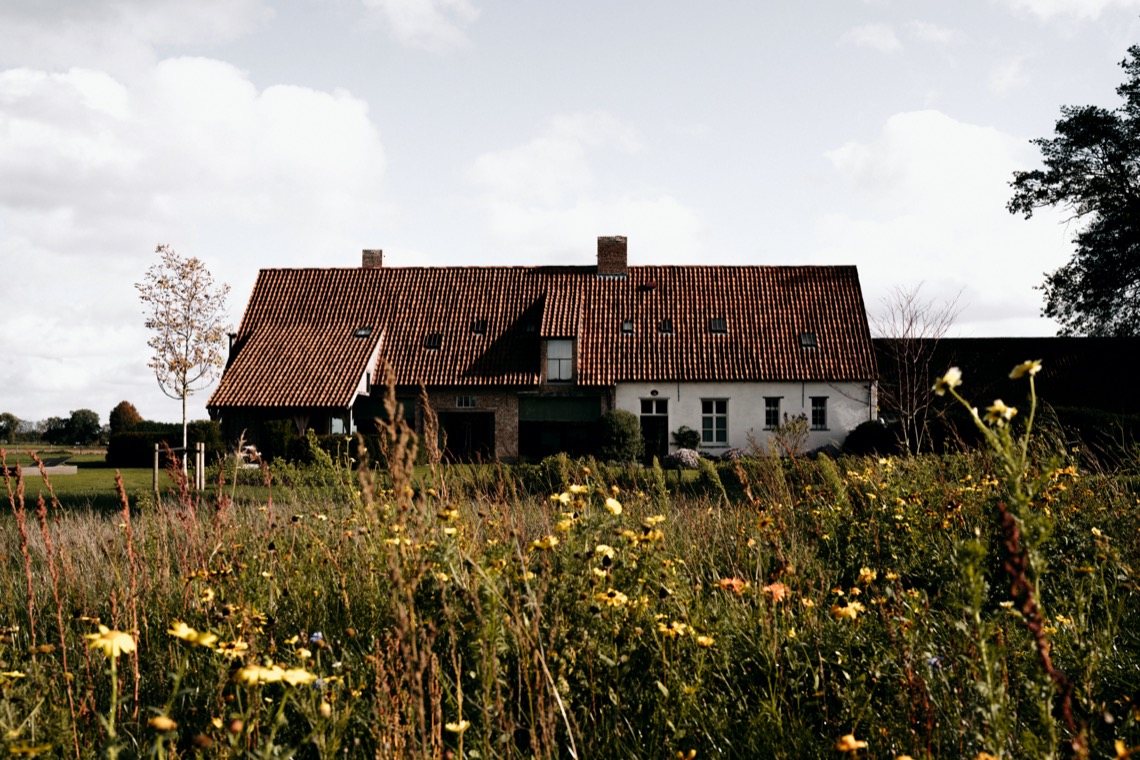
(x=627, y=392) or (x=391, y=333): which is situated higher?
(x=391, y=333)

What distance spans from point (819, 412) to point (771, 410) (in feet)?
5.10

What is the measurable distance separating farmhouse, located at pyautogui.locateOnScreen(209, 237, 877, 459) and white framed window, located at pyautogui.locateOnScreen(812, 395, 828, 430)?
4cm

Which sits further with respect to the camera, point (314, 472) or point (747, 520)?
point (314, 472)

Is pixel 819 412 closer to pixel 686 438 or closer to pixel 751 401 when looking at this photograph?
pixel 751 401

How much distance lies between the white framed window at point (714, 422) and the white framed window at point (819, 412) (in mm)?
2875

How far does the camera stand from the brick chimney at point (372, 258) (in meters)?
34.7

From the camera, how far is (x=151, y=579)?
536 centimetres

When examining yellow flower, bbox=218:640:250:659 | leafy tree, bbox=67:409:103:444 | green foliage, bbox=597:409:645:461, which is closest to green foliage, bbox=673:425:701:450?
green foliage, bbox=597:409:645:461

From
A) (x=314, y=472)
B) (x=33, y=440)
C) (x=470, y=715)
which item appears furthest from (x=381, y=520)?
(x=33, y=440)

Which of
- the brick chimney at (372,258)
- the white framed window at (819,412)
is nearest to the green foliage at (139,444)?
the brick chimney at (372,258)

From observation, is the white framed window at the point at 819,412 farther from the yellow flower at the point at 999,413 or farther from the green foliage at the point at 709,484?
the yellow flower at the point at 999,413

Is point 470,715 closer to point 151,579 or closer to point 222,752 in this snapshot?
point 222,752

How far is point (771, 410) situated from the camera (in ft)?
96.0

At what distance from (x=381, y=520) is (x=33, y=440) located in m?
56.3
